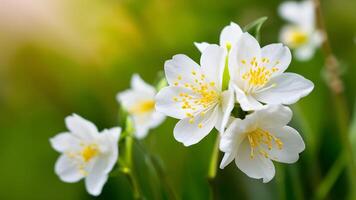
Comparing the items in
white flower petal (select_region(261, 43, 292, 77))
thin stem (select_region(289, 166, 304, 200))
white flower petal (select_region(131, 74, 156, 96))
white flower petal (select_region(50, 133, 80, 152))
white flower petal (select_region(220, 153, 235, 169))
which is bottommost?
thin stem (select_region(289, 166, 304, 200))

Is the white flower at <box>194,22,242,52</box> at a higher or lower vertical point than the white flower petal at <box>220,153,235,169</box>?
A: higher

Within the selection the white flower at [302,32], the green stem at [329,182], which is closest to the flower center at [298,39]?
the white flower at [302,32]

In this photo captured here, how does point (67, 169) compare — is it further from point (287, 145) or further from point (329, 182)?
point (329, 182)

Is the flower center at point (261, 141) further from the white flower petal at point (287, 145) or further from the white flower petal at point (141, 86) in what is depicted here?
the white flower petal at point (141, 86)

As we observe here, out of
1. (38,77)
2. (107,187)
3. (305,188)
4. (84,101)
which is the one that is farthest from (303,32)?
(38,77)

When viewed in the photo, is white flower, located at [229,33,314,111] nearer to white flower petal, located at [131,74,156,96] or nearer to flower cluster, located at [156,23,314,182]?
flower cluster, located at [156,23,314,182]

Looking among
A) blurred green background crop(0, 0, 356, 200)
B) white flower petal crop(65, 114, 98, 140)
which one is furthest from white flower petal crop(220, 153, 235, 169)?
blurred green background crop(0, 0, 356, 200)

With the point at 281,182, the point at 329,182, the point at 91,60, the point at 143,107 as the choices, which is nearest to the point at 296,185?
the point at 281,182

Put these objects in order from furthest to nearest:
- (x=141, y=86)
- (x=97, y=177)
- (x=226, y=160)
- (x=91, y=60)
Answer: (x=91, y=60) → (x=141, y=86) → (x=97, y=177) → (x=226, y=160)

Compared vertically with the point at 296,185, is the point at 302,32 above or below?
above
